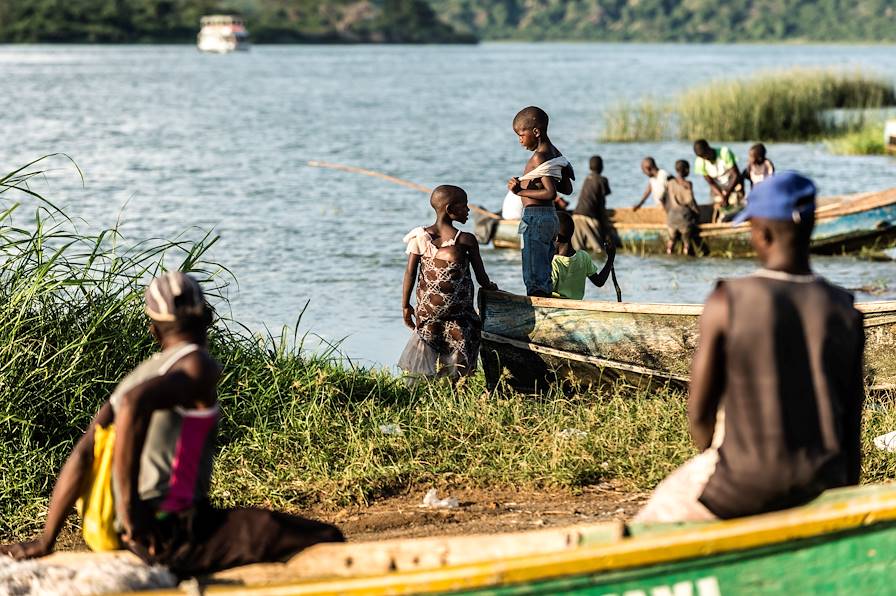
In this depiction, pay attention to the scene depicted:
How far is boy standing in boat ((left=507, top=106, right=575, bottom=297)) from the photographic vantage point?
8.03 m

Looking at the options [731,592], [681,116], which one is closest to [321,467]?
[731,592]

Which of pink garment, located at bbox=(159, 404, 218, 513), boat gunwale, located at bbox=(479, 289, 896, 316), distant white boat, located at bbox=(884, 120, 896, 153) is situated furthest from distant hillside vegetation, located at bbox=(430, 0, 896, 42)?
pink garment, located at bbox=(159, 404, 218, 513)

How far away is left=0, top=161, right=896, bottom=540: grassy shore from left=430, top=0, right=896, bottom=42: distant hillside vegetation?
14992 cm

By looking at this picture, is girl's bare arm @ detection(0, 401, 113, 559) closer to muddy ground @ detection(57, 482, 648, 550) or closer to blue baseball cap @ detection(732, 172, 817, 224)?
blue baseball cap @ detection(732, 172, 817, 224)

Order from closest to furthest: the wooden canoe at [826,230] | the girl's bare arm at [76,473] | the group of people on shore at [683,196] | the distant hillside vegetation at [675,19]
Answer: the girl's bare arm at [76,473]
the group of people on shore at [683,196]
the wooden canoe at [826,230]
the distant hillside vegetation at [675,19]

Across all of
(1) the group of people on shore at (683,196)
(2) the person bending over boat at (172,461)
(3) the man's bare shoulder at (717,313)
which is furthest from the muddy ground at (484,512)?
(1) the group of people on shore at (683,196)

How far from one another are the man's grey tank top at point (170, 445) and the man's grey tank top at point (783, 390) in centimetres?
152

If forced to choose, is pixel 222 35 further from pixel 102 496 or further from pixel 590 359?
pixel 102 496

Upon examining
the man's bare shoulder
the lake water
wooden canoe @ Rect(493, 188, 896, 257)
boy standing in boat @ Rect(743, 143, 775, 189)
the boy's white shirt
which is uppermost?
the man's bare shoulder

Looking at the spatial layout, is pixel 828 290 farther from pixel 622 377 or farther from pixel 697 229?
pixel 697 229

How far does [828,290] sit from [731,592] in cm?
90

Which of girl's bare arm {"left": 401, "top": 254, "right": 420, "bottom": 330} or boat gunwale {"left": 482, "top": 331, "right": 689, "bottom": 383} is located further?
boat gunwale {"left": 482, "top": 331, "right": 689, "bottom": 383}

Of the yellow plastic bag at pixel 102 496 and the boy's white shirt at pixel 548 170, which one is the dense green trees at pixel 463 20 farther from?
the yellow plastic bag at pixel 102 496

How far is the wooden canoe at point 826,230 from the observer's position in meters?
15.4
